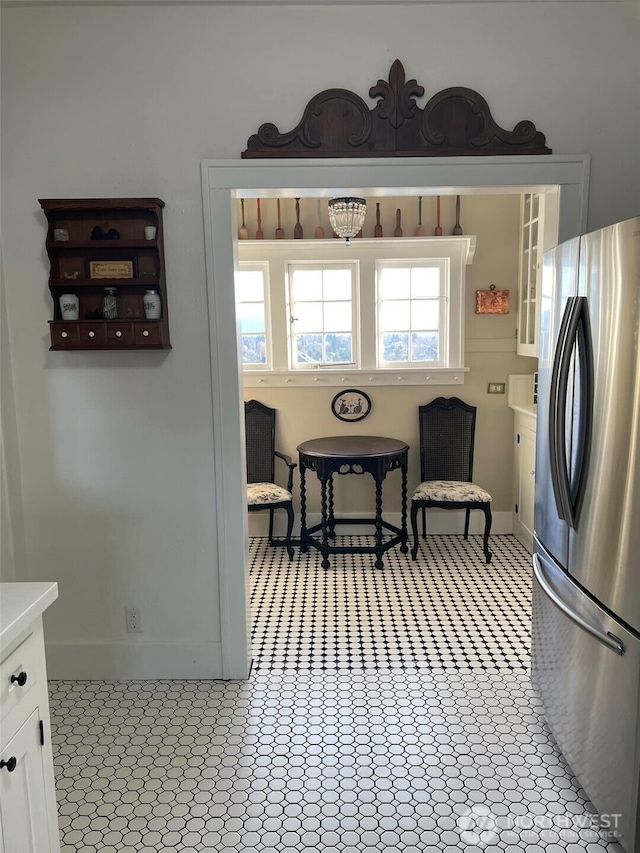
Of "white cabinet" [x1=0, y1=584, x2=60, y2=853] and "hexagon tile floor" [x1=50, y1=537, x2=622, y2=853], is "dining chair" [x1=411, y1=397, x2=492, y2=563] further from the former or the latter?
"white cabinet" [x1=0, y1=584, x2=60, y2=853]

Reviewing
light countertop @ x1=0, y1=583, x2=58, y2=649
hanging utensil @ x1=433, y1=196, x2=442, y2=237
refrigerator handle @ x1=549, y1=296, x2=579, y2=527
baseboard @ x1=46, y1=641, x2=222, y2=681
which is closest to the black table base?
baseboard @ x1=46, y1=641, x2=222, y2=681

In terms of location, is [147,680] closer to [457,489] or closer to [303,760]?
[303,760]

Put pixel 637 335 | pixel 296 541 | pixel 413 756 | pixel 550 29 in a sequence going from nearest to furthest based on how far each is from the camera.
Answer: pixel 637 335, pixel 413 756, pixel 550 29, pixel 296 541

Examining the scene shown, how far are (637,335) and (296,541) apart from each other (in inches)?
119

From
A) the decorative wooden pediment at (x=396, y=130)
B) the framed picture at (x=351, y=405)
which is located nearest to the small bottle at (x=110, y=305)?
the decorative wooden pediment at (x=396, y=130)

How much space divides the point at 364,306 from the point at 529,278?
43.3 inches

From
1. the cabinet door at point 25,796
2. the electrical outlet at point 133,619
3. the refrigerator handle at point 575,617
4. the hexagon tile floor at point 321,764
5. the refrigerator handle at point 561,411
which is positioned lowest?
the hexagon tile floor at point 321,764

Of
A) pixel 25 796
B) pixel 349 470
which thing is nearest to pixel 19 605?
pixel 25 796

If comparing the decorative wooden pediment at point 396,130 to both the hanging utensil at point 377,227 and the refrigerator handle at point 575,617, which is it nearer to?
the refrigerator handle at point 575,617

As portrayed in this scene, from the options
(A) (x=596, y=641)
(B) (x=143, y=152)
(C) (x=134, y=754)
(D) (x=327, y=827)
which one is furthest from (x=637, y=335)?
(C) (x=134, y=754)

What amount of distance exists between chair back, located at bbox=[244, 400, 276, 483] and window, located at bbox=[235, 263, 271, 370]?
0.32 meters

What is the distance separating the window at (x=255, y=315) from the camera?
424 centimetres

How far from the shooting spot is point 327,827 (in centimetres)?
182

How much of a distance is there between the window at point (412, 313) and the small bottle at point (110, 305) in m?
2.26
